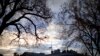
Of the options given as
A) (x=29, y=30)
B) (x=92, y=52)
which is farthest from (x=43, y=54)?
(x=29, y=30)

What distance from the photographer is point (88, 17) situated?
41562 millimetres

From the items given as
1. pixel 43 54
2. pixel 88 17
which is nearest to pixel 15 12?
pixel 88 17

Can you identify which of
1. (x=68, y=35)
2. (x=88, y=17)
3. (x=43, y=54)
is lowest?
(x=43, y=54)

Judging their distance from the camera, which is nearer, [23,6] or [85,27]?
[23,6]

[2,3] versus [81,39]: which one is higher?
[2,3]

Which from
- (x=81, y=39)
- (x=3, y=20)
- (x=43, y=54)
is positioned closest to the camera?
(x=3, y=20)

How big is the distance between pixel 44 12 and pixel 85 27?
15044mm

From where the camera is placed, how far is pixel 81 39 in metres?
44.2

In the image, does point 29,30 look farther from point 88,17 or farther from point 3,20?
point 88,17

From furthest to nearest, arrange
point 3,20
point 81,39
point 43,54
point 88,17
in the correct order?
point 43,54
point 81,39
point 88,17
point 3,20

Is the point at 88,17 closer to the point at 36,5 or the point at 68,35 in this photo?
the point at 68,35

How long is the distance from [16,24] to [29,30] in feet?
5.52

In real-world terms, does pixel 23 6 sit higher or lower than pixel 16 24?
higher

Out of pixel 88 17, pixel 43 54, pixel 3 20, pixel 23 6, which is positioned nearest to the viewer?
pixel 3 20
